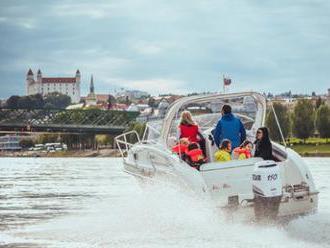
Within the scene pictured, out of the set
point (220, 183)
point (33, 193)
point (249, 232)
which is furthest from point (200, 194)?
point (33, 193)

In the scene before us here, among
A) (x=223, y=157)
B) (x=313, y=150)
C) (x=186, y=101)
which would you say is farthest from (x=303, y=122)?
(x=223, y=157)

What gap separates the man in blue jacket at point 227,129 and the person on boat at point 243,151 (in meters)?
0.42

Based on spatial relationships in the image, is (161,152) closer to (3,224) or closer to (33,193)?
(3,224)

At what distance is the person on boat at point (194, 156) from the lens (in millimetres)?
16266

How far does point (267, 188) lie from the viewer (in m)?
14.1

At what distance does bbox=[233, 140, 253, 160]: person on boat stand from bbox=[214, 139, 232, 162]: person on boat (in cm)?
18

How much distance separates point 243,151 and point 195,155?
91cm

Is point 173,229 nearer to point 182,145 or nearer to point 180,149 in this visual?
point 180,149

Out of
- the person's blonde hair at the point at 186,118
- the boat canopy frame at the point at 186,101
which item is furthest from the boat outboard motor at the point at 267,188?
the boat canopy frame at the point at 186,101

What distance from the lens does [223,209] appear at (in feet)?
49.7

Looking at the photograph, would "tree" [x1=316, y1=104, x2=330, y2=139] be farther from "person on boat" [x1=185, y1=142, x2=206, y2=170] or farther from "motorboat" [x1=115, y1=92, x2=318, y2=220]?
"person on boat" [x1=185, y1=142, x2=206, y2=170]

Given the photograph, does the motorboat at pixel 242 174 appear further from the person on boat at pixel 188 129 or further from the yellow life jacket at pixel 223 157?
the person on boat at pixel 188 129

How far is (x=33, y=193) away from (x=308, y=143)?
335 feet

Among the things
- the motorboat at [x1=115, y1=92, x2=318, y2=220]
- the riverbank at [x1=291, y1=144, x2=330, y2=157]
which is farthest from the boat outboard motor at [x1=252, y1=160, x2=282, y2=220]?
the riverbank at [x1=291, y1=144, x2=330, y2=157]
